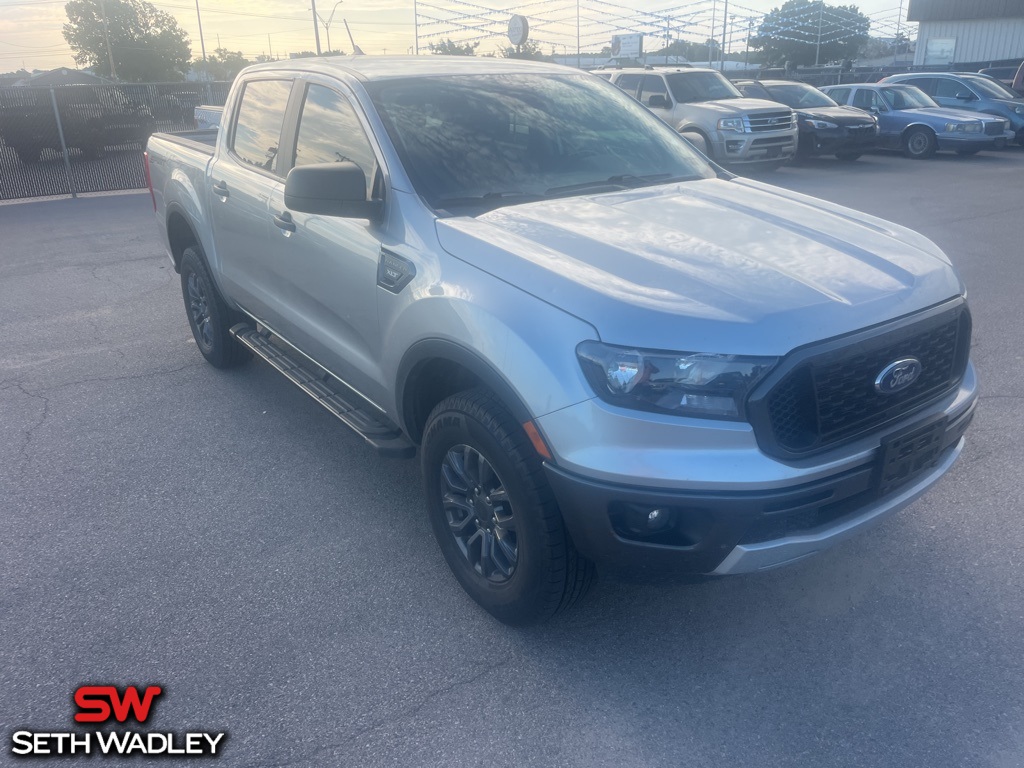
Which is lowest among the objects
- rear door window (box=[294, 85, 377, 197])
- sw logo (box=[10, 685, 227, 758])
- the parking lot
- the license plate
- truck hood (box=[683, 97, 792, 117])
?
sw logo (box=[10, 685, 227, 758])

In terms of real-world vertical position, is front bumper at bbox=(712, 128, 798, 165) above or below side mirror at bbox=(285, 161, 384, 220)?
below

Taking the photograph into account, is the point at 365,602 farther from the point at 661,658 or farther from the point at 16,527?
the point at 16,527

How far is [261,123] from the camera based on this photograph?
4.67 metres

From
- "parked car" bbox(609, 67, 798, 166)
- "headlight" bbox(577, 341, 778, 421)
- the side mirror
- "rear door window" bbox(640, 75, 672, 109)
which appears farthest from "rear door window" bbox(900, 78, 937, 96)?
"headlight" bbox(577, 341, 778, 421)

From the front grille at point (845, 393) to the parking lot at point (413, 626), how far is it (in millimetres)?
605

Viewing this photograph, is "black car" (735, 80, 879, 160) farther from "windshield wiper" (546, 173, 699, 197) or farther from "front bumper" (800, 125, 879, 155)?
"windshield wiper" (546, 173, 699, 197)

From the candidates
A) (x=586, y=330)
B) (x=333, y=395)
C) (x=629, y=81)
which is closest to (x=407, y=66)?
(x=333, y=395)

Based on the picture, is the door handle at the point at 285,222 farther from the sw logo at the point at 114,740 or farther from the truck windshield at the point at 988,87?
the truck windshield at the point at 988,87

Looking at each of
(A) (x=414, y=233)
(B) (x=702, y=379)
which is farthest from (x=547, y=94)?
(B) (x=702, y=379)

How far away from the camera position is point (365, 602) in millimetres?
3260

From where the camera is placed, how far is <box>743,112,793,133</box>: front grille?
567 inches

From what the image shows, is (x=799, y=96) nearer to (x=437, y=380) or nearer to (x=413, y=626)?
(x=437, y=380)

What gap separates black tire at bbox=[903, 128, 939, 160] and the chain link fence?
48.9ft

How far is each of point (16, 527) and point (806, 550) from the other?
336 centimetres
